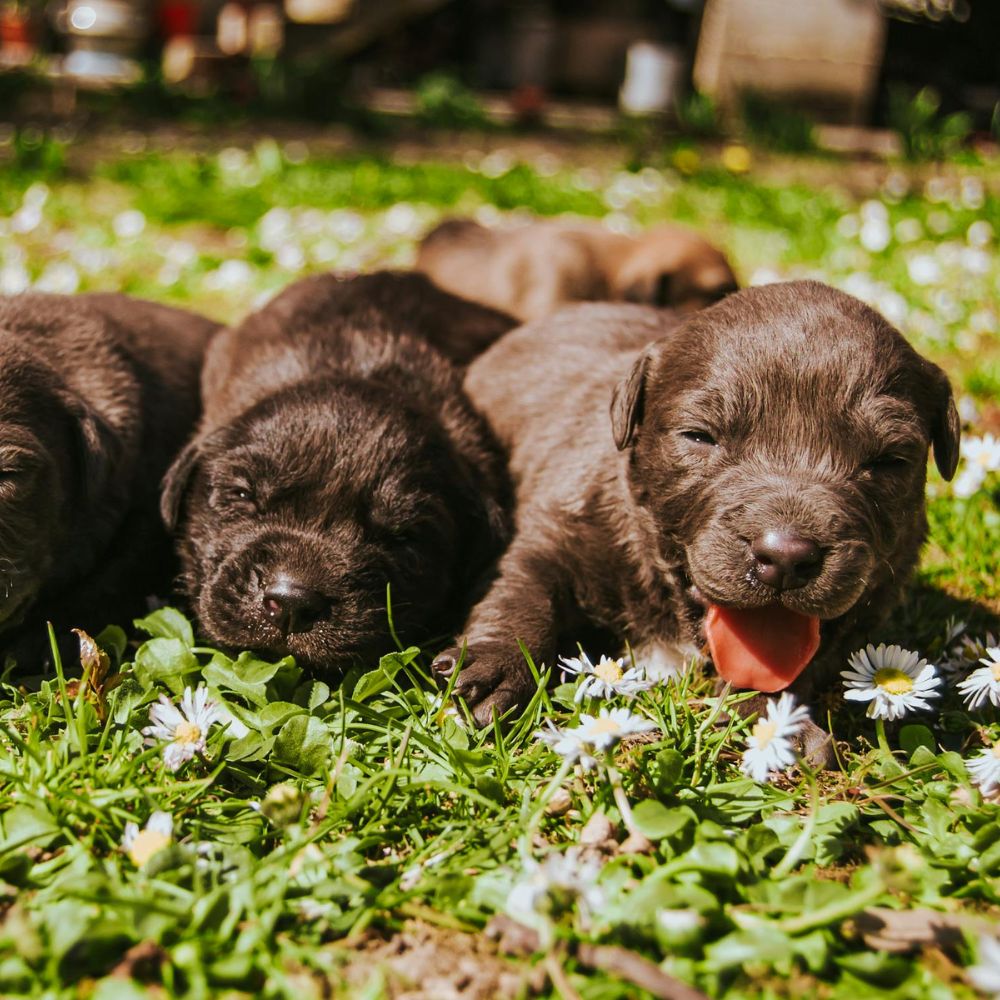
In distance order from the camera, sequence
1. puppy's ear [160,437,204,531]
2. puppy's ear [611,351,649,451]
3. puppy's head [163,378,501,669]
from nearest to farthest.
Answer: puppy's head [163,378,501,669] → puppy's ear [611,351,649,451] → puppy's ear [160,437,204,531]

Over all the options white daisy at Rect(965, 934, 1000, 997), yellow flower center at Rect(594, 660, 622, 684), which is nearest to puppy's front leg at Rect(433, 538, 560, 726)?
yellow flower center at Rect(594, 660, 622, 684)

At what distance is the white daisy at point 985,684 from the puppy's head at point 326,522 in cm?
161

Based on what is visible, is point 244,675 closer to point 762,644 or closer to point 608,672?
point 608,672

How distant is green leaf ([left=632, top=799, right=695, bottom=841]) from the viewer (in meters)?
2.67

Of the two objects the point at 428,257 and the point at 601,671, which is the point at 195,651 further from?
the point at 428,257

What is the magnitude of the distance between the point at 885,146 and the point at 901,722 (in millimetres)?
10731

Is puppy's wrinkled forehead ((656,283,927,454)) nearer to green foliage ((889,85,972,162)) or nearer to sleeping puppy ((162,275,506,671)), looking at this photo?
sleeping puppy ((162,275,506,671))

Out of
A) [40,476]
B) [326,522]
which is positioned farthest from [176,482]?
[326,522]

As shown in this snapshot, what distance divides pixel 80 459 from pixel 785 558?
229 centimetres

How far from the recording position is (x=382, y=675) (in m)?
3.27

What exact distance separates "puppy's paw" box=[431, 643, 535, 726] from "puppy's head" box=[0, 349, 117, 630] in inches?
50.8

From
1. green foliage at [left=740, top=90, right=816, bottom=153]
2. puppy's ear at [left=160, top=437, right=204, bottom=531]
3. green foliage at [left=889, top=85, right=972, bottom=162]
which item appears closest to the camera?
puppy's ear at [left=160, top=437, right=204, bottom=531]

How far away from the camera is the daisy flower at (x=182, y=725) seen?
9.51 ft

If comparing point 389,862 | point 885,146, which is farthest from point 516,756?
point 885,146
